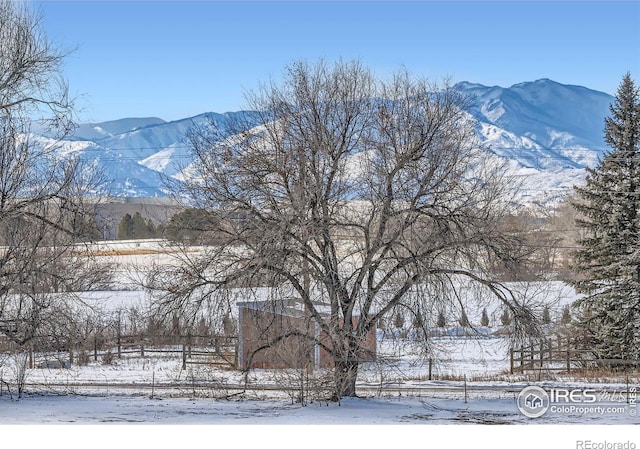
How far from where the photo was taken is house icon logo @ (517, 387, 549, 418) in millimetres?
20859

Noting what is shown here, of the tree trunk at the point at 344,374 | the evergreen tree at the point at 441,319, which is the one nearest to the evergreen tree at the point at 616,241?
the evergreen tree at the point at 441,319

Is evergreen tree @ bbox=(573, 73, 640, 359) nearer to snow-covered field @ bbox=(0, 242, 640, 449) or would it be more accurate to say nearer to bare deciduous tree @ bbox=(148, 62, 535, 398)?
snow-covered field @ bbox=(0, 242, 640, 449)

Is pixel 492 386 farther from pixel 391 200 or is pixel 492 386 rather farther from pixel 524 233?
pixel 391 200

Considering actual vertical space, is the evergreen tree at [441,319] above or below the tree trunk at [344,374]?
above

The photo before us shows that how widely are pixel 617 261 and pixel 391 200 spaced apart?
1760 centimetres

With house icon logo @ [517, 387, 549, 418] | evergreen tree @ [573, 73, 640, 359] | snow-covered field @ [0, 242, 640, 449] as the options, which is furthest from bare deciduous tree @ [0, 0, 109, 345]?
evergreen tree @ [573, 73, 640, 359]

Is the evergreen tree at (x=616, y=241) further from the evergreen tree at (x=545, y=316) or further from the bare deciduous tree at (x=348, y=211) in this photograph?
the bare deciduous tree at (x=348, y=211)

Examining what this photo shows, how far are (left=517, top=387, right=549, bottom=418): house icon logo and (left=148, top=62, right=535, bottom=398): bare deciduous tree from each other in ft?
6.40

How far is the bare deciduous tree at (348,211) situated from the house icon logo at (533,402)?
1.95 meters

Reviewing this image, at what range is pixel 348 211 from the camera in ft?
72.5

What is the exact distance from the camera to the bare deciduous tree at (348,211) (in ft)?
70.7

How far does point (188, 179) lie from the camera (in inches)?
882

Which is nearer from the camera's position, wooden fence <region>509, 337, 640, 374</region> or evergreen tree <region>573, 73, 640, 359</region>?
wooden fence <region>509, 337, 640, 374</region>
